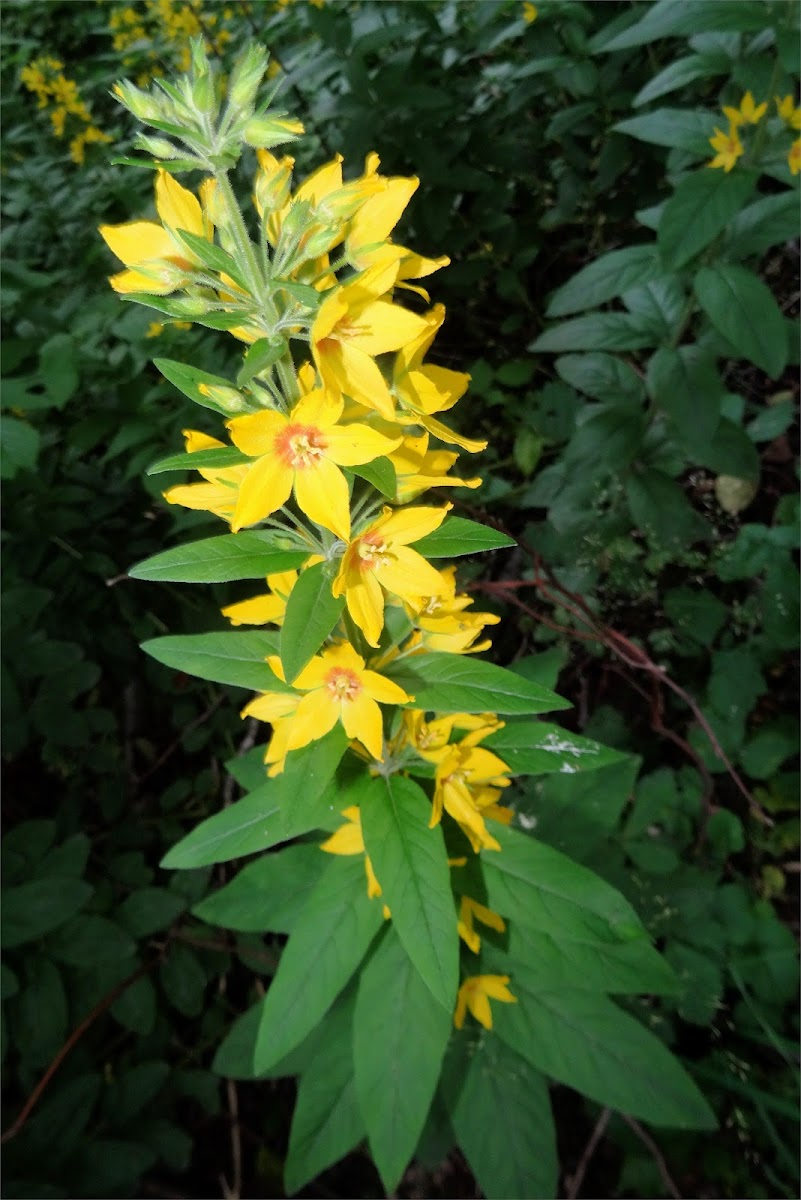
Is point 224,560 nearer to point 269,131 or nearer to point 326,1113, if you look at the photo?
point 269,131

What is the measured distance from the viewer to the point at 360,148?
3.92 meters

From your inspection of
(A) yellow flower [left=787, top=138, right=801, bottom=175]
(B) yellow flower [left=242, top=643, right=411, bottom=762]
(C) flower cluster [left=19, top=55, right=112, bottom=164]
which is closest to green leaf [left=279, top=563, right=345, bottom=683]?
(B) yellow flower [left=242, top=643, right=411, bottom=762]

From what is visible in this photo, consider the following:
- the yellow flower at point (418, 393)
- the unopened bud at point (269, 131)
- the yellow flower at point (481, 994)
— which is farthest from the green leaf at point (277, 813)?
the unopened bud at point (269, 131)

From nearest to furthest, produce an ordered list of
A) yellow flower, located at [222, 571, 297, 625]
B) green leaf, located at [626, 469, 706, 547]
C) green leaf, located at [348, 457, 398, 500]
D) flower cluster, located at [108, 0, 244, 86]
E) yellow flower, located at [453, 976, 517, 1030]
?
1. green leaf, located at [348, 457, 398, 500]
2. yellow flower, located at [222, 571, 297, 625]
3. yellow flower, located at [453, 976, 517, 1030]
4. green leaf, located at [626, 469, 706, 547]
5. flower cluster, located at [108, 0, 244, 86]

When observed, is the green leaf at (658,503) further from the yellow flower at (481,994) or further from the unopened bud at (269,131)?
the unopened bud at (269,131)

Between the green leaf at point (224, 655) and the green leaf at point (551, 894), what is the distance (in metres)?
0.71

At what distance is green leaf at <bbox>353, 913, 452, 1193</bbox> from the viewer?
5.69 ft

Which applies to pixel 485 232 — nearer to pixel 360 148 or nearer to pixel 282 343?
pixel 360 148

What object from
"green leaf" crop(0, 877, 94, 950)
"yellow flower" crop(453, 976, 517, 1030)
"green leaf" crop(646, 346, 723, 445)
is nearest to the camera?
"yellow flower" crop(453, 976, 517, 1030)

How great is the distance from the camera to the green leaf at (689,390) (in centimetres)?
299

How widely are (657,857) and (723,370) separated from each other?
314cm

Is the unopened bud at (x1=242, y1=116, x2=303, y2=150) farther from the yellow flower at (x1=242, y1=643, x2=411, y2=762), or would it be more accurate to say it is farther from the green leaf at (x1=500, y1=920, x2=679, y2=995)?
the green leaf at (x1=500, y1=920, x2=679, y2=995)

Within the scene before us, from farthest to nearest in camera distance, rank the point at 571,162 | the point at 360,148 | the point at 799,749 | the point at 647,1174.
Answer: the point at 571,162, the point at 360,148, the point at 799,749, the point at 647,1174

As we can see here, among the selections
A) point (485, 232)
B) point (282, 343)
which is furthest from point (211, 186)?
point (485, 232)
